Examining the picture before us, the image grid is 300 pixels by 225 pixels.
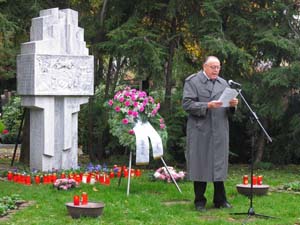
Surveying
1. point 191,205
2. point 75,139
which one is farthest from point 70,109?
point 191,205

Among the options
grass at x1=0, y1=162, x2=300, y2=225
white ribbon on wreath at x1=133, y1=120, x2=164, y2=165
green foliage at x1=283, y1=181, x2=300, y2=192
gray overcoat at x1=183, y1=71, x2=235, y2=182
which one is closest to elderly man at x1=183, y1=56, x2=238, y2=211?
gray overcoat at x1=183, y1=71, x2=235, y2=182

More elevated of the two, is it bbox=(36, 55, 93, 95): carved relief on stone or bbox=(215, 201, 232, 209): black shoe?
bbox=(36, 55, 93, 95): carved relief on stone

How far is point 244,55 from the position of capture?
37.7ft

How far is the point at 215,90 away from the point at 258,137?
6109mm

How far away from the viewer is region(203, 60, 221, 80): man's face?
24.3ft

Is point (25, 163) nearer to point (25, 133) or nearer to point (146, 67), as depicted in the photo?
point (25, 133)

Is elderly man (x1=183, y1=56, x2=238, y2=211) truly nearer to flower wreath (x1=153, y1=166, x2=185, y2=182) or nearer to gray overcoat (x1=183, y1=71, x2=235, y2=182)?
gray overcoat (x1=183, y1=71, x2=235, y2=182)

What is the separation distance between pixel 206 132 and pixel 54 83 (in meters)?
4.14

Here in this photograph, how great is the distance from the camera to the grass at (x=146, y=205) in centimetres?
669

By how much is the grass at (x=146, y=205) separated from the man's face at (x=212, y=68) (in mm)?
1682

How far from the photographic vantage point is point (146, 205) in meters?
7.61

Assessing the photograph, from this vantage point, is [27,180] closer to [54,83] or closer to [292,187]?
[54,83]

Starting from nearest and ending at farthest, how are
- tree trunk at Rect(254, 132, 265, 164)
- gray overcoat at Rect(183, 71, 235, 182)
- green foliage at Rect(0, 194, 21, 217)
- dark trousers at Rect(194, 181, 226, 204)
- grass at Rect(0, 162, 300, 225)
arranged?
grass at Rect(0, 162, 300, 225)
green foliage at Rect(0, 194, 21, 217)
gray overcoat at Rect(183, 71, 235, 182)
dark trousers at Rect(194, 181, 226, 204)
tree trunk at Rect(254, 132, 265, 164)

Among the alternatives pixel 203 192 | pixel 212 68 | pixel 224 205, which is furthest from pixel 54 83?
pixel 224 205
